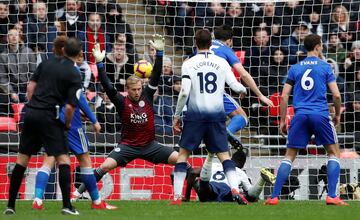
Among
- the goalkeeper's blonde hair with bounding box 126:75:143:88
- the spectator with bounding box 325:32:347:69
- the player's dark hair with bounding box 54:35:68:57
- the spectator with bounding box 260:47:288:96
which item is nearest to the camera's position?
the player's dark hair with bounding box 54:35:68:57

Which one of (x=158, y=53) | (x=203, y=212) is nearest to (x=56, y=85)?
(x=203, y=212)

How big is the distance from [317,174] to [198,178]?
2.91 metres

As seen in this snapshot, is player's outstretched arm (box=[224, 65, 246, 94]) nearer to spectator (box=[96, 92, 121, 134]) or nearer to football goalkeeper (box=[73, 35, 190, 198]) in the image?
football goalkeeper (box=[73, 35, 190, 198])

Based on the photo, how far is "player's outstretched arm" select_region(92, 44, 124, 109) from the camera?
13.8 metres

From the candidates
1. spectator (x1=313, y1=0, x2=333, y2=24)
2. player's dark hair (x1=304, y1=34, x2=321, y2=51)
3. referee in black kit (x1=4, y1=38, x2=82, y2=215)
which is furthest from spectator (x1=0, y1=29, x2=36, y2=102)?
referee in black kit (x1=4, y1=38, x2=82, y2=215)

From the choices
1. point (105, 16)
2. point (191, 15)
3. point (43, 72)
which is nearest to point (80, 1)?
point (105, 16)

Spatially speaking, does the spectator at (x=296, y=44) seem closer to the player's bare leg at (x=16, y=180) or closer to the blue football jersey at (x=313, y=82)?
the blue football jersey at (x=313, y=82)

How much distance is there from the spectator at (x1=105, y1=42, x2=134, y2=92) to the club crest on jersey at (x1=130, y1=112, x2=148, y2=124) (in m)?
3.87

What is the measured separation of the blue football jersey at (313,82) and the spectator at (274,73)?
216 inches

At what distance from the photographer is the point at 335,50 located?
2012cm

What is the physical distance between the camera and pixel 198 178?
15375mm

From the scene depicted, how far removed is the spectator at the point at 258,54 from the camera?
1936 centimetres

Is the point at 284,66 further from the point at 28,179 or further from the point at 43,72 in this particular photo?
the point at 43,72

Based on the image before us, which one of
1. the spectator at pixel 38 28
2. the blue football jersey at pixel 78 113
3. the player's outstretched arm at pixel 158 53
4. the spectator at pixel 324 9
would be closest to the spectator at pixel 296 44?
the spectator at pixel 324 9
